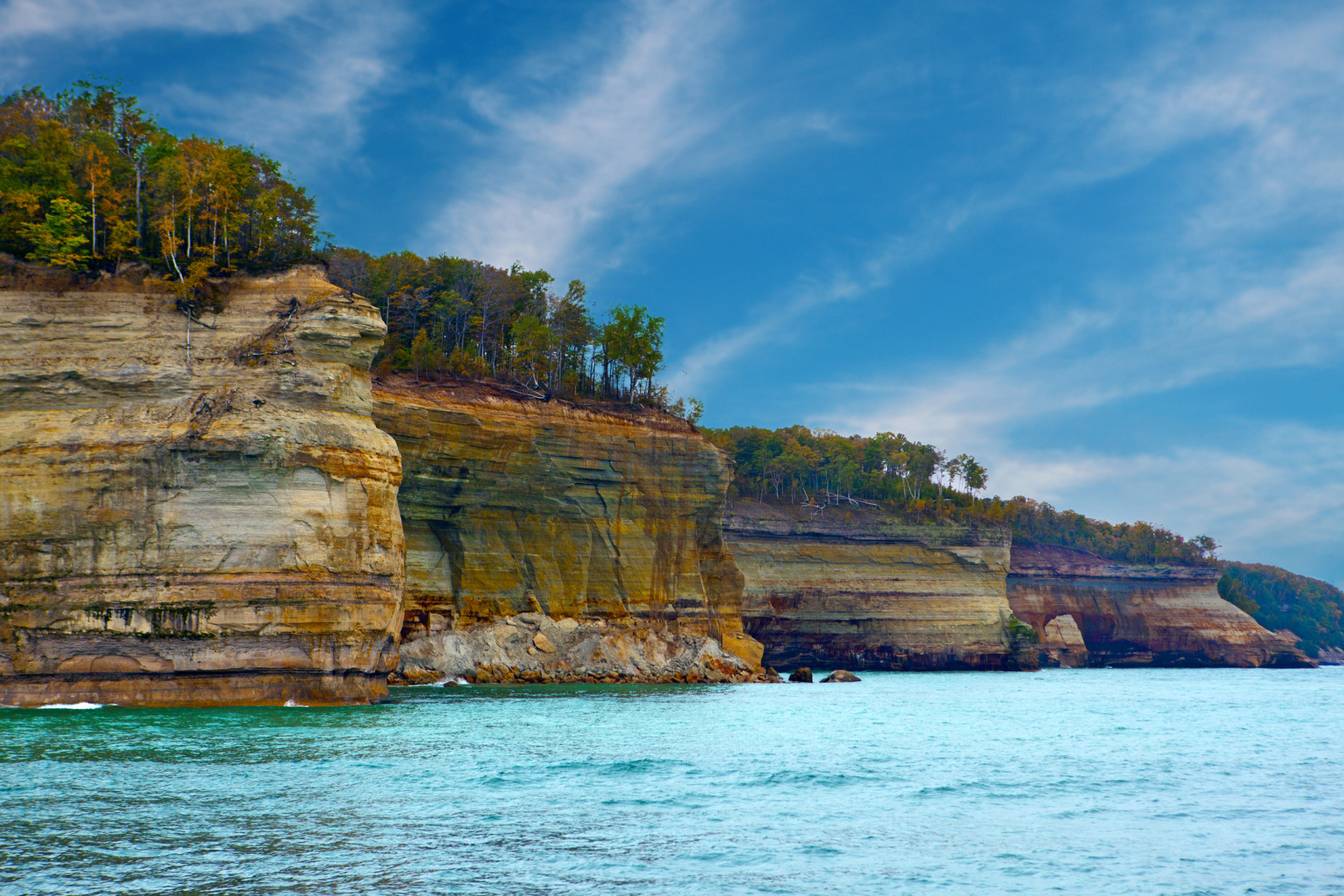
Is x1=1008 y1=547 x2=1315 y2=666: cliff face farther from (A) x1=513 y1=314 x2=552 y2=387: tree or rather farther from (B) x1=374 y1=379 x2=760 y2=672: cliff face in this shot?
(A) x1=513 y1=314 x2=552 y2=387: tree

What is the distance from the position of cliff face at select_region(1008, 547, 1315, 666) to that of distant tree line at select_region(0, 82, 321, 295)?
3173 inches

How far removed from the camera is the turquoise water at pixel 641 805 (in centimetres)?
1048

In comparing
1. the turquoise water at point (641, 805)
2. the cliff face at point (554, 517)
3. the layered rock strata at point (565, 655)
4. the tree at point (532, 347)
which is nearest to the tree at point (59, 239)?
the cliff face at point (554, 517)

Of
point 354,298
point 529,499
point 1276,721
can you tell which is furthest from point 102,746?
point 1276,721

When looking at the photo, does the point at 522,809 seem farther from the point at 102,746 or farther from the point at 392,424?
the point at 392,424

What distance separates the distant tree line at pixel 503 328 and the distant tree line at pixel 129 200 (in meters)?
15.3

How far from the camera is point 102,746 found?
1834 cm

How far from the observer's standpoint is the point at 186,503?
27672 millimetres

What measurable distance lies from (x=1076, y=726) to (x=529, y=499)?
29.5 meters

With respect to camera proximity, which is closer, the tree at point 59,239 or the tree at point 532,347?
the tree at point 59,239

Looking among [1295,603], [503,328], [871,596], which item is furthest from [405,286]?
[1295,603]

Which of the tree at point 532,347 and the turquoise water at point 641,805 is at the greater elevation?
the tree at point 532,347

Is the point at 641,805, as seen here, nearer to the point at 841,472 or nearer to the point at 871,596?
the point at 871,596

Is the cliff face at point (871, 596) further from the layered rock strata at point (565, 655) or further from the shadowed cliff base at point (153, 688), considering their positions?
the shadowed cliff base at point (153, 688)
